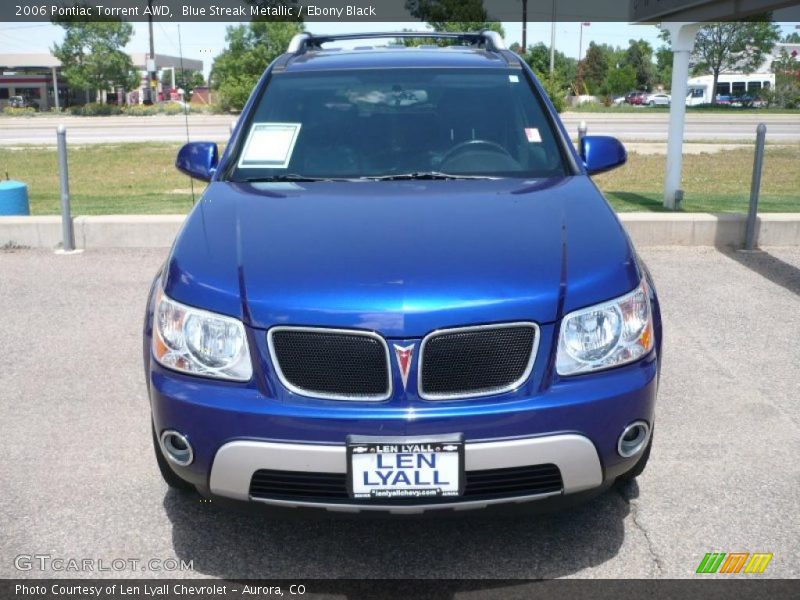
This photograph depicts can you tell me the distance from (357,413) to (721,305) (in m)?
4.61

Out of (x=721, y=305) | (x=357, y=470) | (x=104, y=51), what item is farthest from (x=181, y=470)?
(x=104, y=51)

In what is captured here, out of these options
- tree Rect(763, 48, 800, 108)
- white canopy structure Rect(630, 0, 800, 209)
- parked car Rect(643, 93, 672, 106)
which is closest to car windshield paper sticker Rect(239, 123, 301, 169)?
white canopy structure Rect(630, 0, 800, 209)

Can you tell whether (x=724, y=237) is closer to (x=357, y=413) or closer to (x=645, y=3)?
(x=645, y=3)

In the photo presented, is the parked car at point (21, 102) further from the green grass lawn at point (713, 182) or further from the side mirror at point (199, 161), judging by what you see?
the side mirror at point (199, 161)

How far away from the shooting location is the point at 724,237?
27.7 ft

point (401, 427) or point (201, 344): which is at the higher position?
point (201, 344)

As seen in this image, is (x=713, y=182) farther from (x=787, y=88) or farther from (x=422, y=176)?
(x=787, y=88)

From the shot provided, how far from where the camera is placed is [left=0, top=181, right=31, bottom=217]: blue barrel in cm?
910

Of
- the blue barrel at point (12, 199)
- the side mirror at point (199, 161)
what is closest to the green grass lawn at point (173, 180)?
the blue barrel at point (12, 199)

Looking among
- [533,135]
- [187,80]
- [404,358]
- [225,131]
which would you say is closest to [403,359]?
[404,358]

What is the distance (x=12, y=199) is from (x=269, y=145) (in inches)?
238

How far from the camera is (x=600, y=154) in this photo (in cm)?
448

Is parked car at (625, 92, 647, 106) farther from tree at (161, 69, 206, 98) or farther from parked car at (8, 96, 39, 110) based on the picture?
tree at (161, 69, 206, 98)

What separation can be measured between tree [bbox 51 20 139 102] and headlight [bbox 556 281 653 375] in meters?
56.5
